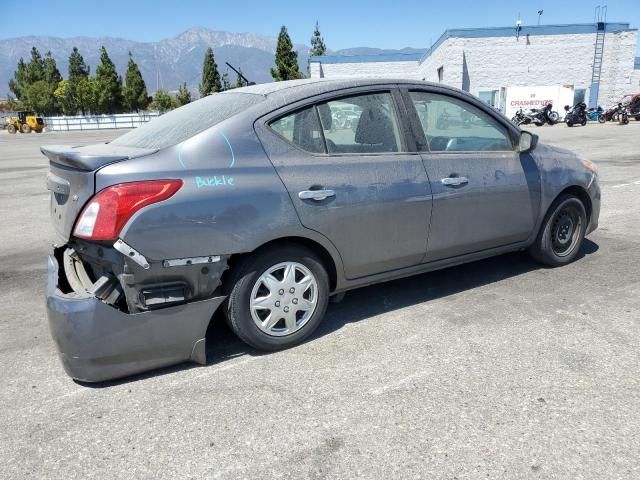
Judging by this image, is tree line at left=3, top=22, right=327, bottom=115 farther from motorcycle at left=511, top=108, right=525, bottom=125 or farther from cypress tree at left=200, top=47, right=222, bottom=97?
motorcycle at left=511, top=108, right=525, bottom=125

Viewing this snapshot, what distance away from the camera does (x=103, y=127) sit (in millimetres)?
58156

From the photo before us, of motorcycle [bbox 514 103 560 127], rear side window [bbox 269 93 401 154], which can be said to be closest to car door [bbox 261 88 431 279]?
rear side window [bbox 269 93 401 154]

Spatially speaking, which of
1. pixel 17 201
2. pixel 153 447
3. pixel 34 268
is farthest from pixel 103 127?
pixel 153 447

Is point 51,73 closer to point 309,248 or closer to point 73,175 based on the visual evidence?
point 73,175

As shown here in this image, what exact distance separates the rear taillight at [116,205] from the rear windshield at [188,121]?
41 cm

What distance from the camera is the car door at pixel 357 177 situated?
319 cm

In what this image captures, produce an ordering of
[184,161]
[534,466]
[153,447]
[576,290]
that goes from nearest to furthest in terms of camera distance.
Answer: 1. [534,466]
2. [153,447]
3. [184,161]
4. [576,290]

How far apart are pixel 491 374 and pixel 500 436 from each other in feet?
1.86

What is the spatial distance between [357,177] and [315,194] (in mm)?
342

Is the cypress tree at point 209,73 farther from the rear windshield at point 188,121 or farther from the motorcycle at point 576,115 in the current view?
the rear windshield at point 188,121

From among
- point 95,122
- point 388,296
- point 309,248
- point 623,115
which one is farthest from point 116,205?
point 95,122

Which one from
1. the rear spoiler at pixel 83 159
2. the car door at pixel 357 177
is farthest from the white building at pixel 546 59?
the rear spoiler at pixel 83 159

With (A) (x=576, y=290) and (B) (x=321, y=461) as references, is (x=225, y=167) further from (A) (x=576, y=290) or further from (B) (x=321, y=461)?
(A) (x=576, y=290)

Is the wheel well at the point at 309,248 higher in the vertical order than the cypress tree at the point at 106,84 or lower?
lower
